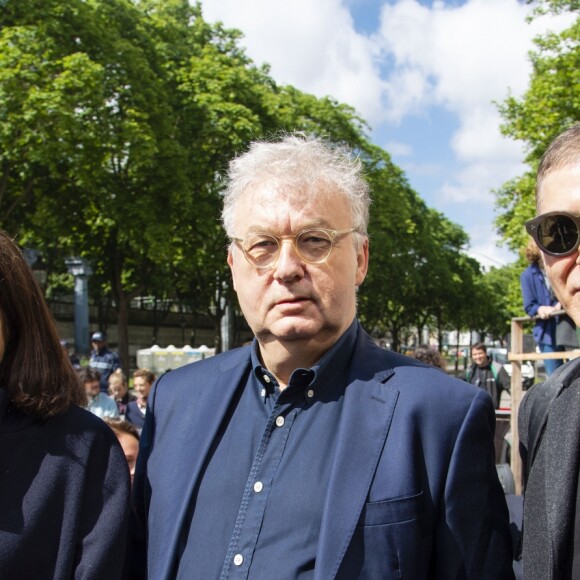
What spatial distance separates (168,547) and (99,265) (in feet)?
88.7

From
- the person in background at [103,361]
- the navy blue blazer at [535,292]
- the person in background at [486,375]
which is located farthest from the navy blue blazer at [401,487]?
the person in background at [103,361]

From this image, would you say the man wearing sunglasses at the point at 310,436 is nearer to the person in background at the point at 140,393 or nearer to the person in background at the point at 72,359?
the person in background at the point at 72,359

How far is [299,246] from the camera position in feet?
8.14

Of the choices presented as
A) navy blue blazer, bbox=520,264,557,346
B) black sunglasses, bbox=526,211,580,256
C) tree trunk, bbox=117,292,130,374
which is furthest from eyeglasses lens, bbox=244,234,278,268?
tree trunk, bbox=117,292,130,374

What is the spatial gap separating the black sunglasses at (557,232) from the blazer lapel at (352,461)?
651mm

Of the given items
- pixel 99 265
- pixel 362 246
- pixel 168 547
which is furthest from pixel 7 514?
pixel 99 265

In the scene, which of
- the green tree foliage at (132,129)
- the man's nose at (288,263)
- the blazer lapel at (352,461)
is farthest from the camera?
the green tree foliage at (132,129)

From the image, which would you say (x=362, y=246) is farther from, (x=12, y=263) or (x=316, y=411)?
(x=12, y=263)

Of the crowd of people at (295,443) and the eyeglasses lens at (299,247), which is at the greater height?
the eyeglasses lens at (299,247)

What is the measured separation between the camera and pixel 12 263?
2.53 meters

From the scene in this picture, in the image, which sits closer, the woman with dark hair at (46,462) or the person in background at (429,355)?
the woman with dark hair at (46,462)

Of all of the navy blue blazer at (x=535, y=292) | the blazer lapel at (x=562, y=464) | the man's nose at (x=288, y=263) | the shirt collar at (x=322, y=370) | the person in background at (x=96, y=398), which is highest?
the navy blue blazer at (x=535, y=292)

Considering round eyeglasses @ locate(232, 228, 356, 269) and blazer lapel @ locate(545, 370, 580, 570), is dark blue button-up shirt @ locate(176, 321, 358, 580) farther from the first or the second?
blazer lapel @ locate(545, 370, 580, 570)

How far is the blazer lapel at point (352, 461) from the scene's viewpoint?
216cm
